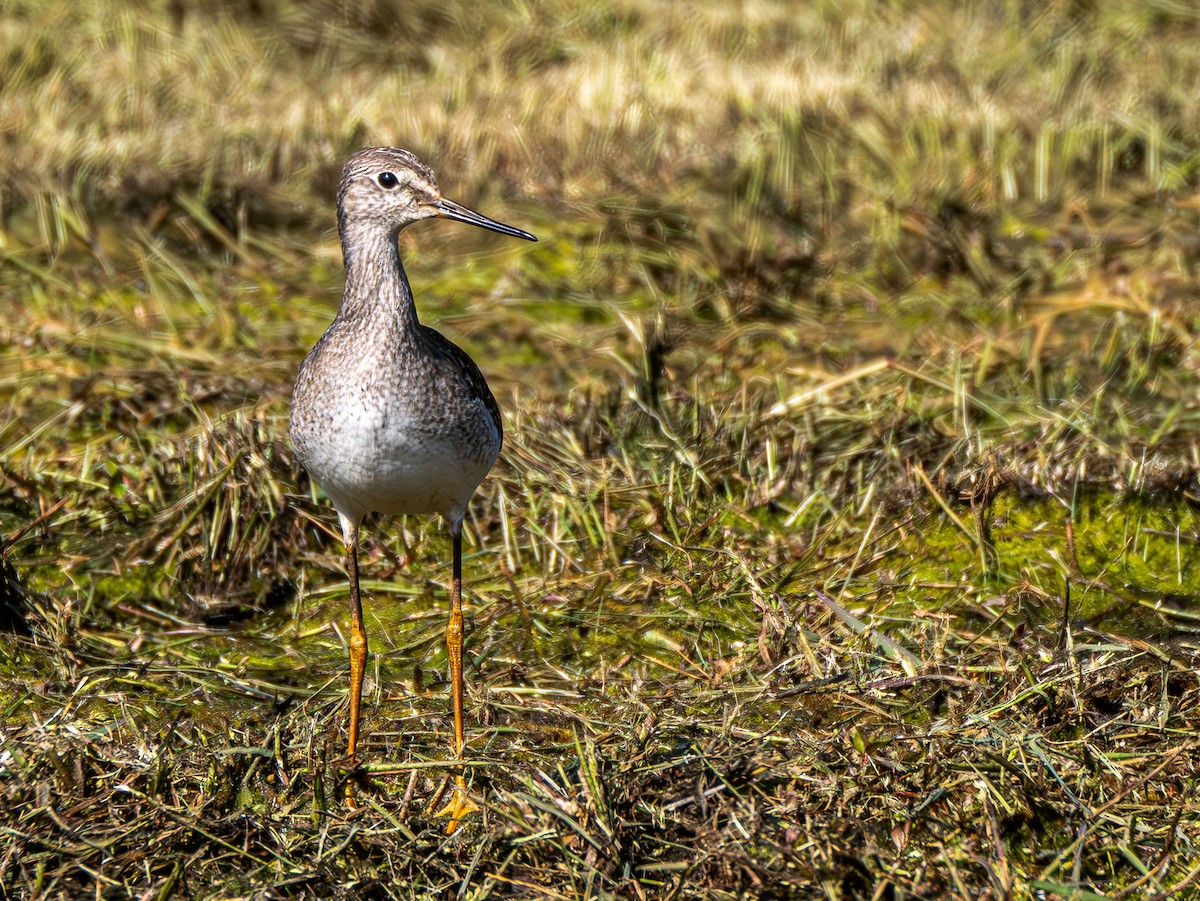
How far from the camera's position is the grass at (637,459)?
3904 mm

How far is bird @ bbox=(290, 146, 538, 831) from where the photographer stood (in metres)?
4.17

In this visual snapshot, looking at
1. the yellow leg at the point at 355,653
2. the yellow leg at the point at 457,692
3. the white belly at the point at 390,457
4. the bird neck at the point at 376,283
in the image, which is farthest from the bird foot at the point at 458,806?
the bird neck at the point at 376,283

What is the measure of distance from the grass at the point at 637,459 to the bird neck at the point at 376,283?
1.21 metres

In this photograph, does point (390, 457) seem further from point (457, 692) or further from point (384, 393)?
point (457, 692)

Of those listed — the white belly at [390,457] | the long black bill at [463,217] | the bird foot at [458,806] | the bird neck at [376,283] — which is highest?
the long black bill at [463,217]

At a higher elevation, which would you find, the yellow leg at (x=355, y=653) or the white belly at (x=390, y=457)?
the white belly at (x=390, y=457)

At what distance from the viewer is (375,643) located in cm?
514

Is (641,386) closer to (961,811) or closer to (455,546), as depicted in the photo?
(455,546)

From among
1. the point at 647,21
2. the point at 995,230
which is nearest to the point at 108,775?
the point at 995,230

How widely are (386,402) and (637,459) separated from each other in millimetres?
1839

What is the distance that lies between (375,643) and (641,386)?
167cm

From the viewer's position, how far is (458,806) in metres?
4.05

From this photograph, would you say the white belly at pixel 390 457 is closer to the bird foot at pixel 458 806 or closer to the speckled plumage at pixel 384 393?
the speckled plumage at pixel 384 393

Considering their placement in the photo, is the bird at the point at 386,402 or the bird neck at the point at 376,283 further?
the bird neck at the point at 376,283
